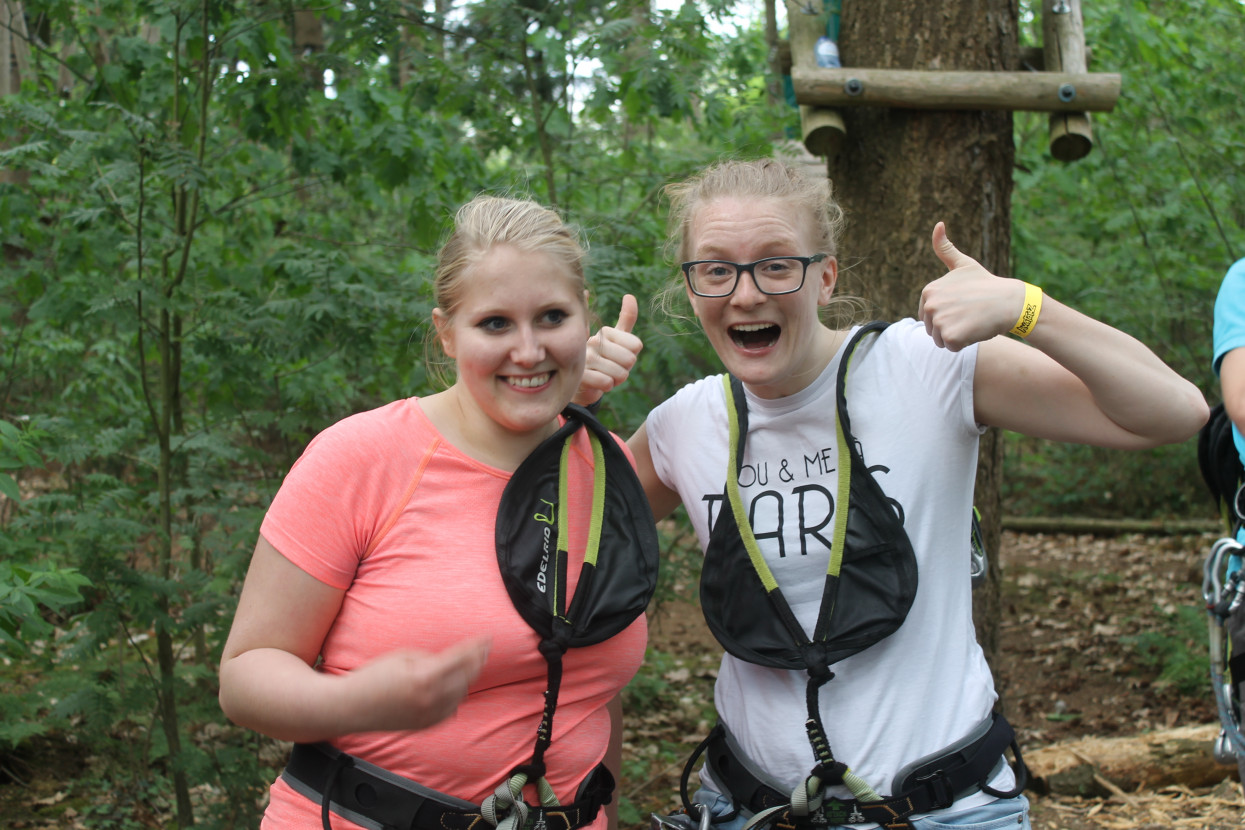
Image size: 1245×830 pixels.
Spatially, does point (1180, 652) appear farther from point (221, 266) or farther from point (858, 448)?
point (221, 266)

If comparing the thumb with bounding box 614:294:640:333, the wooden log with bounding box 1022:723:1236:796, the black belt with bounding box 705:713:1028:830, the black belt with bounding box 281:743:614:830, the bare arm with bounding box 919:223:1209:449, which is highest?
the thumb with bounding box 614:294:640:333

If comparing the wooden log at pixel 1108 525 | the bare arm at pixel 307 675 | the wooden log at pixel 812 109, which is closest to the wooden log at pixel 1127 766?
the wooden log at pixel 812 109

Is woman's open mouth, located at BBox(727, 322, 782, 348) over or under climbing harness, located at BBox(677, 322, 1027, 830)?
over

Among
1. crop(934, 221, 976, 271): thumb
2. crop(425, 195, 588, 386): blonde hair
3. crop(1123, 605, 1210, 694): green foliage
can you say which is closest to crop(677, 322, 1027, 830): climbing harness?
crop(934, 221, 976, 271): thumb

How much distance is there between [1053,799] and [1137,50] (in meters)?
4.37

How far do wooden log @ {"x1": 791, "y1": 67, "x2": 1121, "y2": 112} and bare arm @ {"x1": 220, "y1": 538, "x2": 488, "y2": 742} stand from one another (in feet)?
8.29

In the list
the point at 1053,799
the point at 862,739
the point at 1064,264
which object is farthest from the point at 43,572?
the point at 1064,264

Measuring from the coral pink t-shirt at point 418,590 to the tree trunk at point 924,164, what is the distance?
2135 mm

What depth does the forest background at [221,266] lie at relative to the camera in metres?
3.72

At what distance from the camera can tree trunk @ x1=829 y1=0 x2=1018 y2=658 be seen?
11.4 feet

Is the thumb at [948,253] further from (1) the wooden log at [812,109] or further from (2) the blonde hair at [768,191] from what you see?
(1) the wooden log at [812,109]

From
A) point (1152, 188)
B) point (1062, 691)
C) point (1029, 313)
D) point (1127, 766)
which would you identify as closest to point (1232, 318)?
point (1029, 313)

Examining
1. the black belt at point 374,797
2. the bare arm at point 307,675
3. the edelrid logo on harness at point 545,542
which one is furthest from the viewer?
the edelrid logo on harness at point 545,542

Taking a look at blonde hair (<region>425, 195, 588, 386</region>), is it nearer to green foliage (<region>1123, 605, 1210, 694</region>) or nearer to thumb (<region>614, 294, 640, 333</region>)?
thumb (<region>614, 294, 640, 333</region>)
